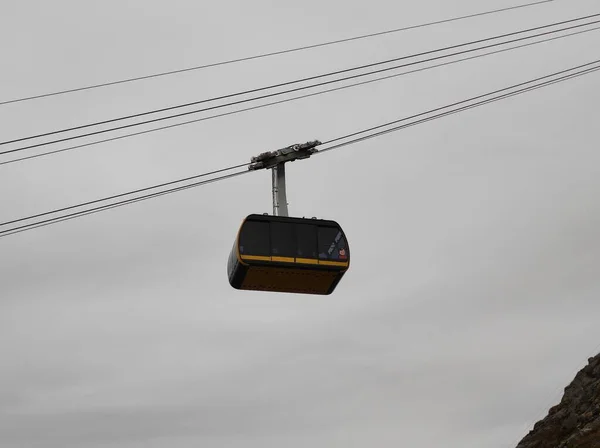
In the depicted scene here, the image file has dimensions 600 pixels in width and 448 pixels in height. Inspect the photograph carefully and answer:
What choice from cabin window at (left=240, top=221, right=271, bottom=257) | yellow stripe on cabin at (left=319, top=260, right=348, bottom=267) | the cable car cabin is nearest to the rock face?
yellow stripe on cabin at (left=319, top=260, right=348, bottom=267)

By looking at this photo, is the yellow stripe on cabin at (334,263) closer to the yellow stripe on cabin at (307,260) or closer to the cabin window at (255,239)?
the yellow stripe on cabin at (307,260)

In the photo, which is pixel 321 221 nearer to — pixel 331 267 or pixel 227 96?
pixel 331 267

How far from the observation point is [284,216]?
24938 millimetres

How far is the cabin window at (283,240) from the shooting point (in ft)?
79.3

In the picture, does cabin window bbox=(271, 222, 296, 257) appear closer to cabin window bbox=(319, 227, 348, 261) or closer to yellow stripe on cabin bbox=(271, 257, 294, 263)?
yellow stripe on cabin bbox=(271, 257, 294, 263)

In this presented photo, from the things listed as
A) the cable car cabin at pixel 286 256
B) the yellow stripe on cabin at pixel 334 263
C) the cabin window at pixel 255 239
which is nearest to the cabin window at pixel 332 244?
the cable car cabin at pixel 286 256

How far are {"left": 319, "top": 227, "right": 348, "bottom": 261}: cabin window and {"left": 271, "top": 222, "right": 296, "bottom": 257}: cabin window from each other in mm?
825

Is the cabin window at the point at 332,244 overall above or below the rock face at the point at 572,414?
below

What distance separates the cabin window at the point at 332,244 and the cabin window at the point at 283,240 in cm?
82

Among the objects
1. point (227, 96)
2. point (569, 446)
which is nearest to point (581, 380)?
point (569, 446)

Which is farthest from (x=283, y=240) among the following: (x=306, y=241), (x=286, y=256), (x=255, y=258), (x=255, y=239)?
(x=255, y=258)

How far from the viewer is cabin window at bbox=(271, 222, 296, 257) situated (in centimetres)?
2416

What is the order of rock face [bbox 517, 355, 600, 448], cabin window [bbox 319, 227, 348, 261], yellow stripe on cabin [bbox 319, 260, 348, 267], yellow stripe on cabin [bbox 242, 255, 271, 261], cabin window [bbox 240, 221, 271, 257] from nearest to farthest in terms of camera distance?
1. yellow stripe on cabin [bbox 242, 255, 271, 261]
2. cabin window [bbox 240, 221, 271, 257]
3. yellow stripe on cabin [bbox 319, 260, 348, 267]
4. cabin window [bbox 319, 227, 348, 261]
5. rock face [bbox 517, 355, 600, 448]

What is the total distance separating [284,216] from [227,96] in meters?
4.05
